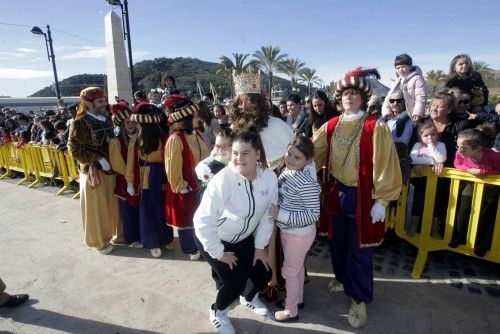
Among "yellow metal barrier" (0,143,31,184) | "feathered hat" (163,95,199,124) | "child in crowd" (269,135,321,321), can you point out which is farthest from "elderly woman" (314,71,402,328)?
"yellow metal barrier" (0,143,31,184)

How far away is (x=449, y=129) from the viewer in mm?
3598

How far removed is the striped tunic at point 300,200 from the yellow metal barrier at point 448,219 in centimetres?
170

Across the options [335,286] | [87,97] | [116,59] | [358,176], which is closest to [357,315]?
[335,286]

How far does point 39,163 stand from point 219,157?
683cm

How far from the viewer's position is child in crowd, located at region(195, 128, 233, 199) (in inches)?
107

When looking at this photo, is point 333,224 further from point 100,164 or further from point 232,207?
point 100,164

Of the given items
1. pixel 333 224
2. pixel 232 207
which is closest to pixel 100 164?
pixel 232 207

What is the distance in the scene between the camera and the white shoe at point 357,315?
8.88ft

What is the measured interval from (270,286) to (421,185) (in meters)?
2.14

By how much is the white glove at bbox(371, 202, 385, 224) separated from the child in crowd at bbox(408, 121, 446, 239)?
1.25 m

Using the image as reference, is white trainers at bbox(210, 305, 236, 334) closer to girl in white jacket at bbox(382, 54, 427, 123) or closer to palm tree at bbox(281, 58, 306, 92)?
girl in white jacket at bbox(382, 54, 427, 123)

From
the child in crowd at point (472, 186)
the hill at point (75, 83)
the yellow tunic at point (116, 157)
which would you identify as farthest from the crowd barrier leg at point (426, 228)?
the hill at point (75, 83)

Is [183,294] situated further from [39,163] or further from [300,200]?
[39,163]

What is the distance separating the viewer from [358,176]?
2.61m
